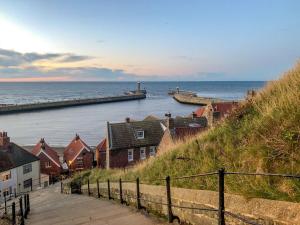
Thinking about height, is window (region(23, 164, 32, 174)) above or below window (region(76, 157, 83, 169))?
above

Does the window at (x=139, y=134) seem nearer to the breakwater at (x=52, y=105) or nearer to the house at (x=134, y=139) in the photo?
the house at (x=134, y=139)

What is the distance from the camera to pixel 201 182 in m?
8.45

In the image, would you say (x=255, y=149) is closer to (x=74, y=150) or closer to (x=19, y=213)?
(x=19, y=213)

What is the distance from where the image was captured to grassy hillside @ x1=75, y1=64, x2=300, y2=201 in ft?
21.9

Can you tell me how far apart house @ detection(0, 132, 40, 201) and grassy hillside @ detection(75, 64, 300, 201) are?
114 feet

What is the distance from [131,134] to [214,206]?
36416mm

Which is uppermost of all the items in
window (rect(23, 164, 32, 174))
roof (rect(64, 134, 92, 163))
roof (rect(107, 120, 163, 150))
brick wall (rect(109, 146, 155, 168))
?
roof (rect(107, 120, 163, 150))

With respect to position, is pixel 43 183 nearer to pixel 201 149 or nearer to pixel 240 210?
pixel 201 149

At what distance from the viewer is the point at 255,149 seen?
769 centimetres

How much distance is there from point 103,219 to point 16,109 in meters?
131

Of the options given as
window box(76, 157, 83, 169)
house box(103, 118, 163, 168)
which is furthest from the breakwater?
house box(103, 118, 163, 168)

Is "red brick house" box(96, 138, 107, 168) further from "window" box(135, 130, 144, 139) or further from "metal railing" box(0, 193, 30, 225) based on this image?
"metal railing" box(0, 193, 30, 225)

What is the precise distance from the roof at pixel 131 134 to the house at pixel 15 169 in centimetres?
1230

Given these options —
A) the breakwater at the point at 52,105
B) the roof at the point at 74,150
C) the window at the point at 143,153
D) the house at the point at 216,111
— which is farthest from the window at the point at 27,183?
the breakwater at the point at 52,105
